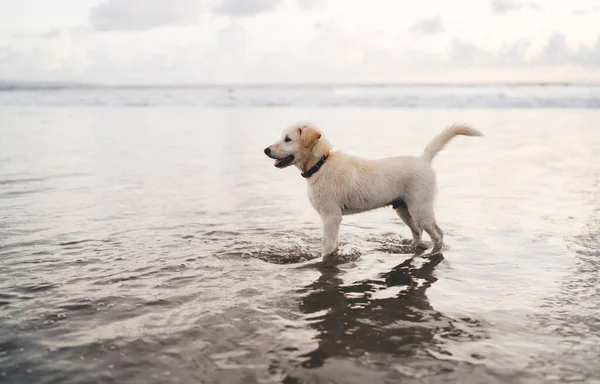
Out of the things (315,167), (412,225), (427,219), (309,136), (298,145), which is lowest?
(412,225)

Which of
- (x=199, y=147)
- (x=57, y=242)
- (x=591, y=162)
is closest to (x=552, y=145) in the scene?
(x=591, y=162)

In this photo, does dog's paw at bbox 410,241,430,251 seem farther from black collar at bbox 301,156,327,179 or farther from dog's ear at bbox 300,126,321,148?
dog's ear at bbox 300,126,321,148

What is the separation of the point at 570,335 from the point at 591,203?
545cm

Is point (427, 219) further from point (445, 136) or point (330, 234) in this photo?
point (330, 234)

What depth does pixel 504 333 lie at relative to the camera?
4.16 m

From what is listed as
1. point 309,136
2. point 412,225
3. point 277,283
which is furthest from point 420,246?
point 277,283

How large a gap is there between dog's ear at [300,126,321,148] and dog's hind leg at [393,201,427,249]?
141cm

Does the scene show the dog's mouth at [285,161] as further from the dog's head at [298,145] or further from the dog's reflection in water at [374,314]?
the dog's reflection in water at [374,314]

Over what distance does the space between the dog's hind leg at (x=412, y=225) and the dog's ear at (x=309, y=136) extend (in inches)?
55.5

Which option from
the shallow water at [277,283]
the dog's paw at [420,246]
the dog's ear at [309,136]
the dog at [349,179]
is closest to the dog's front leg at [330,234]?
the dog at [349,179]

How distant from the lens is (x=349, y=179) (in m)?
6.14

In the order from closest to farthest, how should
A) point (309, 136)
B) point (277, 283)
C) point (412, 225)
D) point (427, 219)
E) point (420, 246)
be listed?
1. point (277, 283)
2. point (309, 136)
3. point (427, 219)
4. point (420, 246)
5. point (412, 225)

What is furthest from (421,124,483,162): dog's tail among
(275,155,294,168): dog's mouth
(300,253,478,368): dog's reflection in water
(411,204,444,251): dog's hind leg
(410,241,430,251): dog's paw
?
(275,155,294,168): dog's mouth

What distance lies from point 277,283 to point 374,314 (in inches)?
44.8
